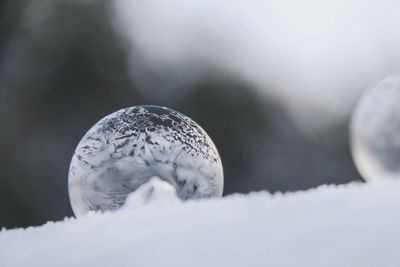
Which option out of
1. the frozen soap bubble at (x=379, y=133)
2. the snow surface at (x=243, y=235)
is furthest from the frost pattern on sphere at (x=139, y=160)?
the snow surface at (x=243, y=235)

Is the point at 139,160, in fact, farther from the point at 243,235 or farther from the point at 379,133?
the point at 243,235

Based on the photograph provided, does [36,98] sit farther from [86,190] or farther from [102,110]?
[86,190]

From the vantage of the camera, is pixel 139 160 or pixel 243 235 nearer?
pixel 243 235

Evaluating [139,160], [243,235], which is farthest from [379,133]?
[243,235]

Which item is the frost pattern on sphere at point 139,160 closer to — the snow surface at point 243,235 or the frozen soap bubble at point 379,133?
the frozen soap bubble at point 379,133

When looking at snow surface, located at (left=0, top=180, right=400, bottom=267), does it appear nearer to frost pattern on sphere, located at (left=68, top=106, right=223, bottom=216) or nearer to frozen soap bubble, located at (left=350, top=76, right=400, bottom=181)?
frost pattern on sphere, located at (left=68, top=106, right=223, bottom=216)
